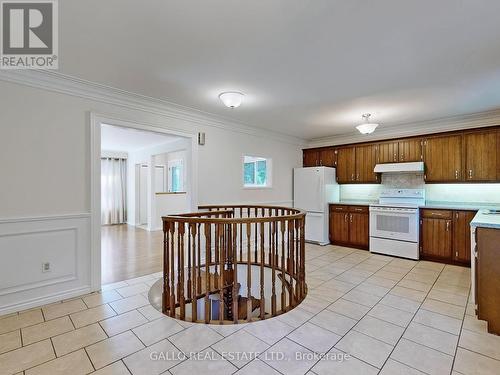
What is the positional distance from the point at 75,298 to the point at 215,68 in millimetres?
3069

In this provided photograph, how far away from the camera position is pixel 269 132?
18.2ft

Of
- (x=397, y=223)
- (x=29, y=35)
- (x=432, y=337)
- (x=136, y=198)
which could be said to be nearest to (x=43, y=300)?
(x=29, y=35)


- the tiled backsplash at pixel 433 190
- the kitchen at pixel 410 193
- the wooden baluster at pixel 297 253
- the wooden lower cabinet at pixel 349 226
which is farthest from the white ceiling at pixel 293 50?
the wooden lower cabinet at pixel 349 226

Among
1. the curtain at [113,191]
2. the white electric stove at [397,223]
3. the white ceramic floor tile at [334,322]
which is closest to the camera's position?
the white ceramic floor tile at [334,322]

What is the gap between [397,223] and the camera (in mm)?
4668

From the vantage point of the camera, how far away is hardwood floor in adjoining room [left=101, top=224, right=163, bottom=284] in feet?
12.7

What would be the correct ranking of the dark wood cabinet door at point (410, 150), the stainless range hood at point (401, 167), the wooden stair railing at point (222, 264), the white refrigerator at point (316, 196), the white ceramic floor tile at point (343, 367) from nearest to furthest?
the white ceramic floor tile at point (343, 367) < the wooden stair railing at point (222, 264) < the stainless range hood at point (401, 167) < the dark wood cabinet door at point (410, 150) < the white refrigerator at point (316, 196)

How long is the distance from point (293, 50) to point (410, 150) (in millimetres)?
3761

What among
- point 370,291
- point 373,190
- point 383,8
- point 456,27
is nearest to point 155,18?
point 383,8

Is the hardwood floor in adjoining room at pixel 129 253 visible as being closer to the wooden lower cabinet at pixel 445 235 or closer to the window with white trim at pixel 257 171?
the window with white trim at pixel 257 171

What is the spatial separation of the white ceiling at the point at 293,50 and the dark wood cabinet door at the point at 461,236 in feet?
5.69

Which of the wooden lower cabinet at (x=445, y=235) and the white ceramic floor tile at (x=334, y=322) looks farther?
the wooden lower cabinet at (x=445, y=235)

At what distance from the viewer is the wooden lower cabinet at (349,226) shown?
5199 mm

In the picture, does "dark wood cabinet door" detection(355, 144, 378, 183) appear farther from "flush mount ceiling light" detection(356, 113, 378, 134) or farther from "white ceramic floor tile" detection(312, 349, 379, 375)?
"white ceramic floor tile" detection(312, 349, 379, 375)
